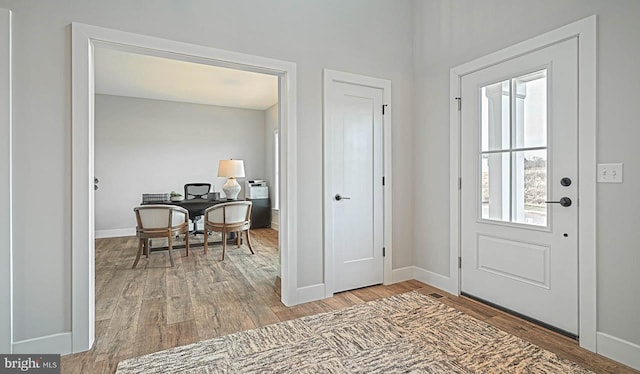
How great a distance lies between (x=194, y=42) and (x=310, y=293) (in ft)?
7.63

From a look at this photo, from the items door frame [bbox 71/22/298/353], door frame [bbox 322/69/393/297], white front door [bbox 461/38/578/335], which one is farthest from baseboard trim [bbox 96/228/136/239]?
white front door [bbox 461/38/578/335]

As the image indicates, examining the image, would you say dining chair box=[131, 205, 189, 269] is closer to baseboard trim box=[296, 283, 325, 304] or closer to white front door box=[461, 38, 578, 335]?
baseboard trim box=[296, 283, 325, 304]

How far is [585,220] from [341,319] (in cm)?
185

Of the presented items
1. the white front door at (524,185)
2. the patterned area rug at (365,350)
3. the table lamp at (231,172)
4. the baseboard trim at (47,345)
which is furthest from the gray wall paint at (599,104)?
the table lamp at (231,172)

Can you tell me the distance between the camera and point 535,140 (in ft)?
7.88

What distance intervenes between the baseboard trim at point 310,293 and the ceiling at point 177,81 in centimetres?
293

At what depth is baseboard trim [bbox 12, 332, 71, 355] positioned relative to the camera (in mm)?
1956

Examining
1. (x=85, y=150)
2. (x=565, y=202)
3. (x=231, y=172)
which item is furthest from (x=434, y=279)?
(x=231, y=172)

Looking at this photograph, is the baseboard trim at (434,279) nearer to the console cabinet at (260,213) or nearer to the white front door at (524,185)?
the white front door at (524,185)

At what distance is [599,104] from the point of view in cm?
202

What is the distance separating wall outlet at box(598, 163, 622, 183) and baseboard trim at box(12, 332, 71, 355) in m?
3.59

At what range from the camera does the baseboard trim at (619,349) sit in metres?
1.86

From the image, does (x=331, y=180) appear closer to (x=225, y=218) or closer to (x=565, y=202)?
(x=565, y=202)

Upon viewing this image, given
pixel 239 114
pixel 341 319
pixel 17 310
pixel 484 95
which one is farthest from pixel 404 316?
pixel 239 114
